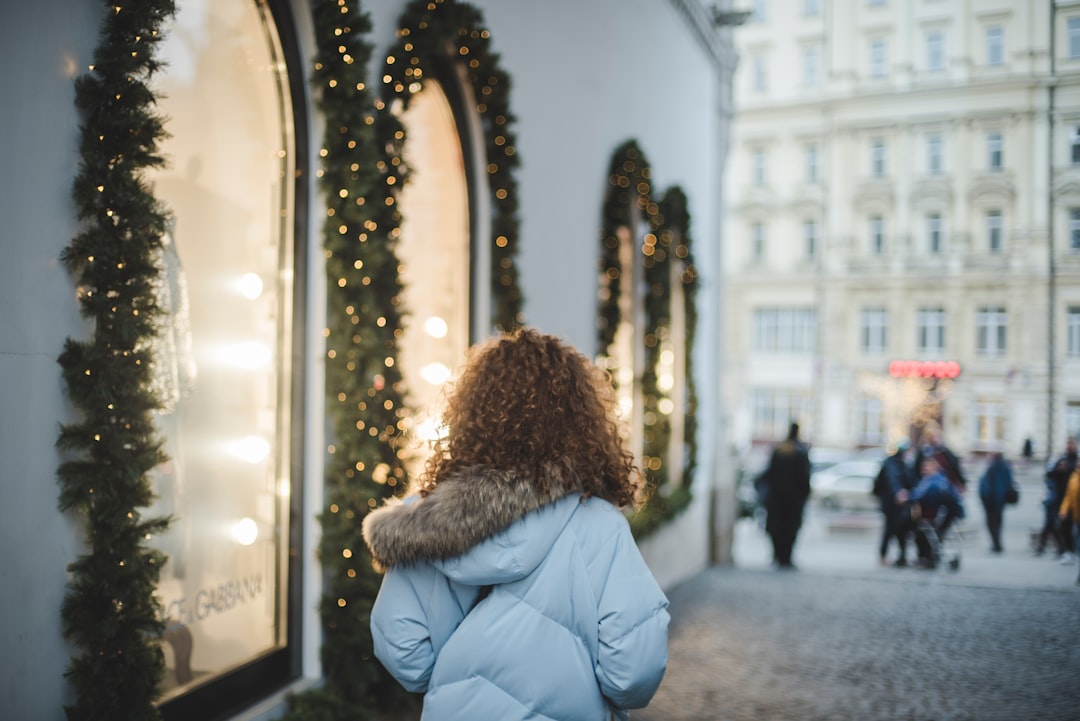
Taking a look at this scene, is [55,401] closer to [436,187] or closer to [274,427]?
[274,427]

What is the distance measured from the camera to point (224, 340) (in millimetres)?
3951

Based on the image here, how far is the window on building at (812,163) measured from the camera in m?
36.1

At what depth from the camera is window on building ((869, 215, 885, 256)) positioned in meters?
34.5

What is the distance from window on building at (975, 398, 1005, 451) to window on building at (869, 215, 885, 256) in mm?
6730

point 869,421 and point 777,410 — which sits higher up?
point 777,410

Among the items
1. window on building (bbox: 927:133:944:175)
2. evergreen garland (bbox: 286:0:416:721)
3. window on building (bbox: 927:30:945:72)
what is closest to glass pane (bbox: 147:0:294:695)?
evergreen garland (bbox: 286:0:416:721)

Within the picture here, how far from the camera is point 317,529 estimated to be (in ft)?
14.1

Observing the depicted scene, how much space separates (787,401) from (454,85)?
110ft

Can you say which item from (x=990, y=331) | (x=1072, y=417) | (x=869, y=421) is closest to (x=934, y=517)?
(x=1072, y=417)

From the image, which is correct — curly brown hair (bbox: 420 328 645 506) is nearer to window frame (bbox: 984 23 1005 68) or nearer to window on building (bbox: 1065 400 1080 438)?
window frame (bbox: 984 23 1005 68)

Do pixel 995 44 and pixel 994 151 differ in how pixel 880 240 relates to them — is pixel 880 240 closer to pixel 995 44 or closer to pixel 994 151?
pixel 994 151

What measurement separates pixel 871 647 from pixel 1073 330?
9.86 metres

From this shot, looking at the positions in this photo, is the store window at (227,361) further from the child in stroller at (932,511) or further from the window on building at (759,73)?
the window on building at (759,73)

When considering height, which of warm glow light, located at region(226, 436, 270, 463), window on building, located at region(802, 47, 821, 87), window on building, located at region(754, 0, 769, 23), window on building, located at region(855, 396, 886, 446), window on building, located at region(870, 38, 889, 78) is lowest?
window on building, located at region(855, 396, 886, 446)
